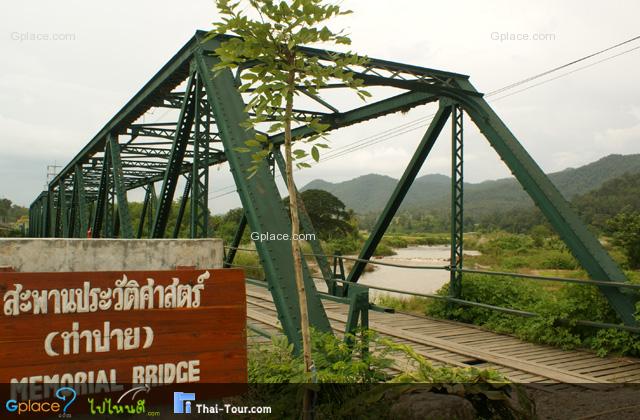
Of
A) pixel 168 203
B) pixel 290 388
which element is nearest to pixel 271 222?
pixel 290 388

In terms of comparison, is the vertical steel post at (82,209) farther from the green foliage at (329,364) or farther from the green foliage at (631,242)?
the green foliage at (631,242)

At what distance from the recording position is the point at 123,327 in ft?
9.67

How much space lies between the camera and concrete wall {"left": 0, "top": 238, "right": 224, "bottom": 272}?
2.95 metres

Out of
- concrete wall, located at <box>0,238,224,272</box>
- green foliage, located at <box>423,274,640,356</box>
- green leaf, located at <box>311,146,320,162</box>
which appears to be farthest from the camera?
green foliage, located at <box>423,274,640,356</box>

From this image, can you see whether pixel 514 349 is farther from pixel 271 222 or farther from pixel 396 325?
pixel 271 222

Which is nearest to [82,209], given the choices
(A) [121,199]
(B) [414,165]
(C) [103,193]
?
(C) [103,193]

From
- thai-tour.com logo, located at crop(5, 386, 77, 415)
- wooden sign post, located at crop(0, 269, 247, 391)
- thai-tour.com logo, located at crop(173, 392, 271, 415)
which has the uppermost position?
wooden sign post, located at crop(0, 269, 247, 391)

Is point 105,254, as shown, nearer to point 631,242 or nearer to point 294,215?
point 294,215

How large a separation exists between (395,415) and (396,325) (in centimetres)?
624

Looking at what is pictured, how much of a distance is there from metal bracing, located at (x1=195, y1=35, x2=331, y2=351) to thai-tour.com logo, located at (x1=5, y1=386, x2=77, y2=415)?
8.24ft

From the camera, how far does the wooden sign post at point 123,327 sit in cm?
277

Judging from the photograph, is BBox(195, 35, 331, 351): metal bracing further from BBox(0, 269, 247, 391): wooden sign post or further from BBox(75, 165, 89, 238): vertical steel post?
BBox(75, 165, 89, 238): vertical steel post

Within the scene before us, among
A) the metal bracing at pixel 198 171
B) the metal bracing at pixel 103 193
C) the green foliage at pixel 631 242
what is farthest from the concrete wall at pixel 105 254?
the green foliage at pixel 631 242

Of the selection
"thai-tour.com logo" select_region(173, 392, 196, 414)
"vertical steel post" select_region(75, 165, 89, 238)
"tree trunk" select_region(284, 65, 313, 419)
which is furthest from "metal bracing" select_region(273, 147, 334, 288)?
"vertical steel post" select_region(75, 165, 89, 238)
